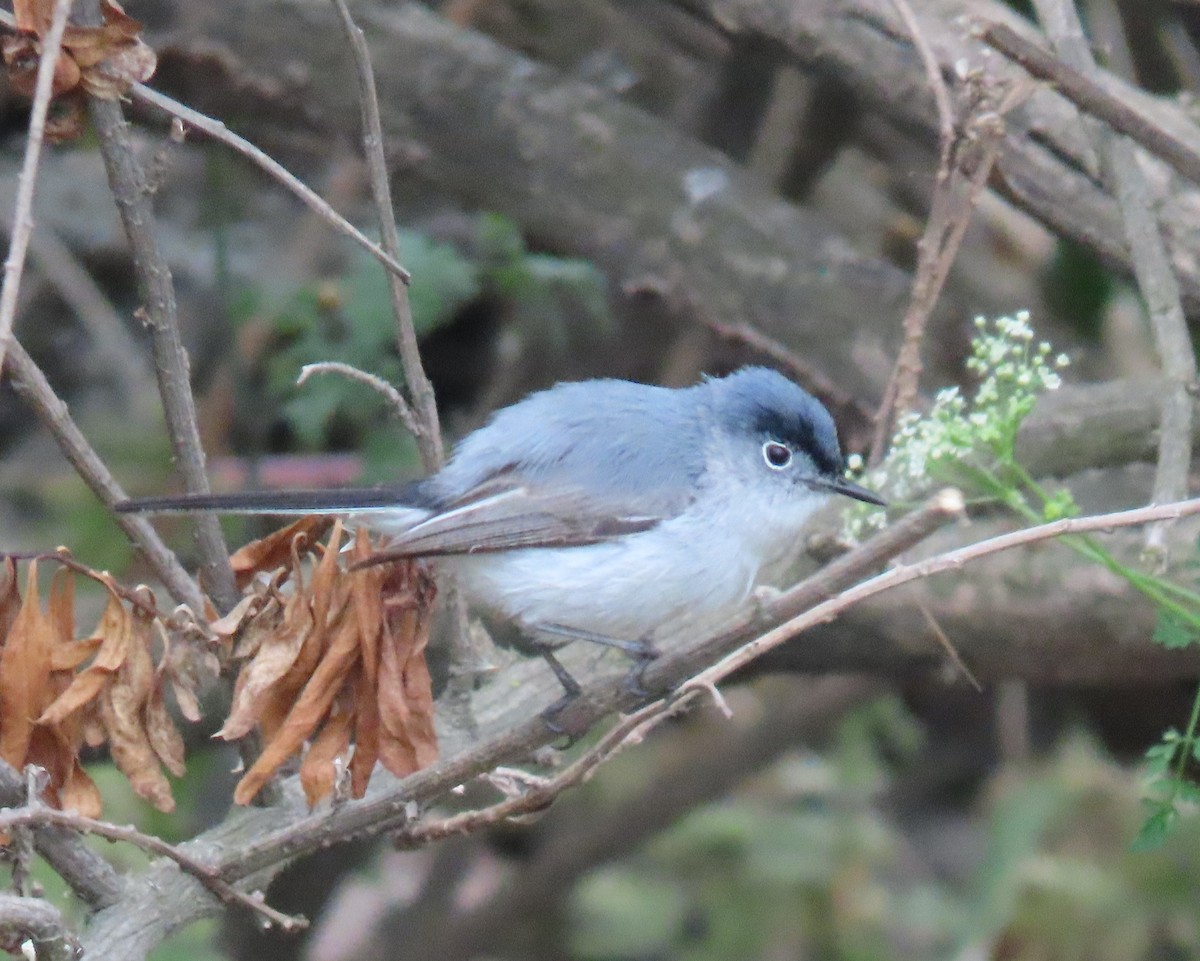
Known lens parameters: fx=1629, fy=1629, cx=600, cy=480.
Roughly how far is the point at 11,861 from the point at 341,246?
331cm

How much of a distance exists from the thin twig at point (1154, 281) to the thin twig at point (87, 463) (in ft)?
4.47

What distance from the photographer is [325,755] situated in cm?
226

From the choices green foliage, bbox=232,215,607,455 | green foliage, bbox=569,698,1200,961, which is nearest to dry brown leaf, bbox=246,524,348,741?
green foliage, bbox=232,215,607,455

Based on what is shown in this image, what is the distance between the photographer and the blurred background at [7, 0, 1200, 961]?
12.0 feet

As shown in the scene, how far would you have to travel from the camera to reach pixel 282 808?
8.21 feet

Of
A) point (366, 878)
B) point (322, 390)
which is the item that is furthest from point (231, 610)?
point (366, 878)

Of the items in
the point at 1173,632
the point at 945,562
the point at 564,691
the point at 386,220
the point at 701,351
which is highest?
the point at 945,562

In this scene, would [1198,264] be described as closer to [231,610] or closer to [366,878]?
[231,610]

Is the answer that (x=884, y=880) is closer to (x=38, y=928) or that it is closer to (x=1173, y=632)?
(x=1173, y=632)

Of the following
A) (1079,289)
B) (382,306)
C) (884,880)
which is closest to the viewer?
(382,306)

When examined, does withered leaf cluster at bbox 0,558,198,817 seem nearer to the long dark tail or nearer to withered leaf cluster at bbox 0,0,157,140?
the long dark tail

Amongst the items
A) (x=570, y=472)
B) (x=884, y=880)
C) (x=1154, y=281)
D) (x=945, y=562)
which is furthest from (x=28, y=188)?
(x=884, y=880)

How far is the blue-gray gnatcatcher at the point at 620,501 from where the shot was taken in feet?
8.92

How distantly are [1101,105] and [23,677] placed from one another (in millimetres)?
2028
